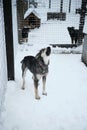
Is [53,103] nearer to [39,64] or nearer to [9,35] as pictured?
[39,64]

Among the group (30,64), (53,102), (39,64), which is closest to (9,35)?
(30,64)

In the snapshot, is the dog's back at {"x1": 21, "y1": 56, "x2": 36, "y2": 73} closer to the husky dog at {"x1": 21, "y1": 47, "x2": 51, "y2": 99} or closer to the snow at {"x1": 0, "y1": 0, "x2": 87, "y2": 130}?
the husky dog at {"x1": 21, "y1": 47, "x2": 51, "y2": 99}

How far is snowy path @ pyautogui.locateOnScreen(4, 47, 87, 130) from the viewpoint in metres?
3.10

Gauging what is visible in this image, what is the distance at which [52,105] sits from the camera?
3629 mm

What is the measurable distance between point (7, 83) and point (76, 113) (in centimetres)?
160

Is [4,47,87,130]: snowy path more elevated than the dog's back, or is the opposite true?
the dog's back

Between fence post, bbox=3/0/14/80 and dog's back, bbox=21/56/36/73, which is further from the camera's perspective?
fence post, bbox=3/0/14/80

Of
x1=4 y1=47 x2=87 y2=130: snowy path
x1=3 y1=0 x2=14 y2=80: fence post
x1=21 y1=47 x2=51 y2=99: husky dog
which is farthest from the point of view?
x1=3 y1=0 x2=14 y2=80: fence post

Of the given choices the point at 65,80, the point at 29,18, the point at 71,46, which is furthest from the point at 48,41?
the point at 65,80

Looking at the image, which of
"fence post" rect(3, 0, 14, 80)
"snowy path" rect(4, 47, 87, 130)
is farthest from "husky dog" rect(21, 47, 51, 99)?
"fence post" rect(3, 0, 14, 80)

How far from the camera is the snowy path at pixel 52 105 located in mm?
3102

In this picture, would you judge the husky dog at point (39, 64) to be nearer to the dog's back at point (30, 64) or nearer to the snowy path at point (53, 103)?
the dog's back at point (30, 64)

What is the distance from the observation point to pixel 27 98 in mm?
3832

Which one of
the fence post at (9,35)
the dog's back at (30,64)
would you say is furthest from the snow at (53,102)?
the dog's back at (30,64)
